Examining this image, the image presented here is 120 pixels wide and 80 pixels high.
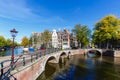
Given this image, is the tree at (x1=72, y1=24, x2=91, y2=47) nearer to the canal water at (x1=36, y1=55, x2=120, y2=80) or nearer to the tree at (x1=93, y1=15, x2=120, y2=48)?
the tree at (x1=93, y1=15, x2=120, y2=48)

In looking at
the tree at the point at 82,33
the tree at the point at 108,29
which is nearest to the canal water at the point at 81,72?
the tree at the point at 108,29

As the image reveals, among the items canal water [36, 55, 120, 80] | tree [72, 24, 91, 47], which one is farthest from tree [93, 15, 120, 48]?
canal water [36, 55, 120, 80]

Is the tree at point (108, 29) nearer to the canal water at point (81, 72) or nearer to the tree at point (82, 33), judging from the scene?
the tree at point (82, 33)

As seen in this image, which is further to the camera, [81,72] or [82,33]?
[82,33]

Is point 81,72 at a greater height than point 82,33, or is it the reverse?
point 82,33

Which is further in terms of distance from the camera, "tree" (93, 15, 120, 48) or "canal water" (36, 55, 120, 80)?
"tree" (93, 15, 120, 48)

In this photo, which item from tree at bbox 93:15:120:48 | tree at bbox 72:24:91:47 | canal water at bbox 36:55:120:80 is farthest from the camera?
tree at bbox 72:24:91:47

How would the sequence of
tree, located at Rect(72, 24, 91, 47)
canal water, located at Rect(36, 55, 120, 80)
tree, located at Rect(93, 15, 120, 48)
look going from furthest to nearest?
1. tree, located at Rect(72, 24, 91, 47)
2. tree, located at Rect(93, 15, 120, 48)
3. canal water, located at Rect(36, 55, 120, 80)

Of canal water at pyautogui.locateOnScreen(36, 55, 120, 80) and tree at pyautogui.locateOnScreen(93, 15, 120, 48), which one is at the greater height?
tree at pyautogui.locateOnScreen(93, 15, 120, 48)

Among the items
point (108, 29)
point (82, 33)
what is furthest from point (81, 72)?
point (82, 33)

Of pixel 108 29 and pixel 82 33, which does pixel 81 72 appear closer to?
pixel 108 29

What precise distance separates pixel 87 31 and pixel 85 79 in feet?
165

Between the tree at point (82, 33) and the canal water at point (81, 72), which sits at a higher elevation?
the tree at point (82, 33)

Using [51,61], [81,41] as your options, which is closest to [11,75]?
[51,61]
